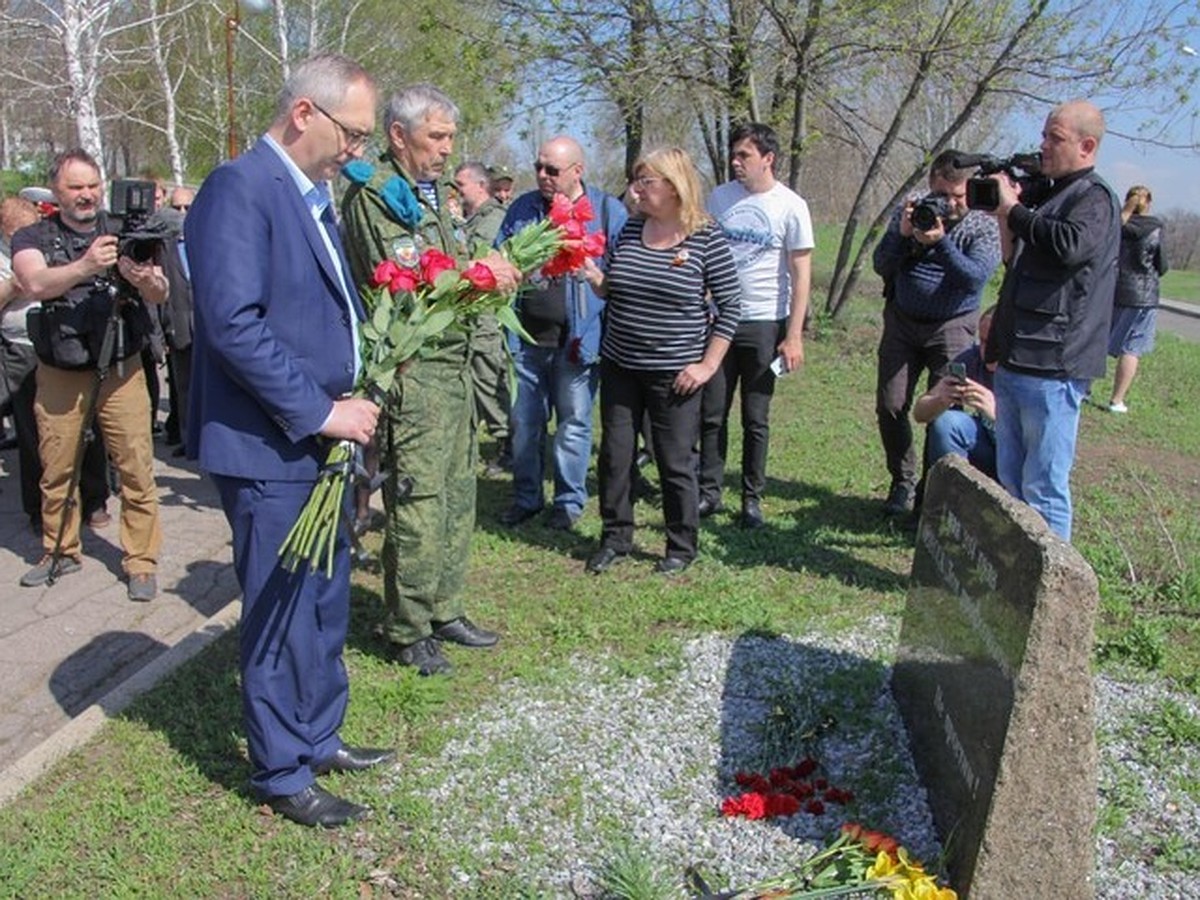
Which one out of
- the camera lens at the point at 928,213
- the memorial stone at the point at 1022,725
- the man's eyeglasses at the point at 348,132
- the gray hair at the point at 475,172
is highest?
the man's eyeglasses at the point at 348,132

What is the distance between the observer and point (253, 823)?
3.28 m

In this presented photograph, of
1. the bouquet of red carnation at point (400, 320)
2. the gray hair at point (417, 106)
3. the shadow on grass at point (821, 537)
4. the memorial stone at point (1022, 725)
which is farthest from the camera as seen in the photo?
the shadow on grass at point (821, 537)

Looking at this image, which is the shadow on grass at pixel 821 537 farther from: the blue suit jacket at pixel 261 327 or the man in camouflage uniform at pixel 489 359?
the blue suit jacket at pixel 261 327

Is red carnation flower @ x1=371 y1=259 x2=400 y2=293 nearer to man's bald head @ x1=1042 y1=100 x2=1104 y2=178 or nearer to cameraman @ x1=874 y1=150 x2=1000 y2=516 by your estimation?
man's bald head @ x1=1042 y1=100 x2=1104 y2=178

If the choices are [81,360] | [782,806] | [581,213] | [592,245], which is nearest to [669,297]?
[592,245]

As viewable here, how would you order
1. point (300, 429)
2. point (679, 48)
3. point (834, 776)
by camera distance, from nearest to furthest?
point (300, 429) < point (834, 776) < point (679, 48)

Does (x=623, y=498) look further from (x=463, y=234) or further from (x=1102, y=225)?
(x=1102, y=225)

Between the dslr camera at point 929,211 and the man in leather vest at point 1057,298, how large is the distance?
2.99ft

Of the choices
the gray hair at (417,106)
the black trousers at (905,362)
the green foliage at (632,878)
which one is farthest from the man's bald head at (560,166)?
the green foliage at (632,878)

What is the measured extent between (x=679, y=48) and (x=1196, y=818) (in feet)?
32.3

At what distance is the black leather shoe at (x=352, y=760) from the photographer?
351 centimetres

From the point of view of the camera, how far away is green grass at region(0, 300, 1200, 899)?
3.09 meters

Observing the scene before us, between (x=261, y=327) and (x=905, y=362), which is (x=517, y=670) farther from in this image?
(x=905, y=362)

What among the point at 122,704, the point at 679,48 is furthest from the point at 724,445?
the point at 679,48
